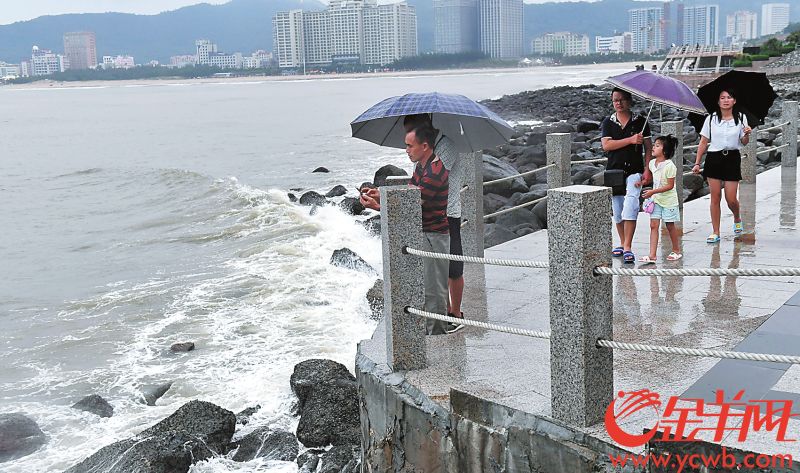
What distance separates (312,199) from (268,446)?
16.8 meters

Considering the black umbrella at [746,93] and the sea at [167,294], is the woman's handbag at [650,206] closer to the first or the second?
the black umbrella at [746,93]

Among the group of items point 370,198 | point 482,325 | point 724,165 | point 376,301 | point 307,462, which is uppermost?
point 370,198

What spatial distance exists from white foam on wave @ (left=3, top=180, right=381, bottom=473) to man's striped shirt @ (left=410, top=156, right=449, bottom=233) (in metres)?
2.89

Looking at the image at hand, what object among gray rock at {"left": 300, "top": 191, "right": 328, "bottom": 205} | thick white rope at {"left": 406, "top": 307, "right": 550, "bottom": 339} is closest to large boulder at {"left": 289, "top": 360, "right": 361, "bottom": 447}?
thick white rope at {"left": 406, "top": 307, "right": 550, "bottom": 339}

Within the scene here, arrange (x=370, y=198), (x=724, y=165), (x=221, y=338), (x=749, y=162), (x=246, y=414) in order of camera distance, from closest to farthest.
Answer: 1. (x=370, y=198)
2. (x=724, y=165)
3. (x=246, y=414)
4. (x=221, y=338)
5. (x=749, y=162)

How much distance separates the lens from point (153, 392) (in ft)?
32.5

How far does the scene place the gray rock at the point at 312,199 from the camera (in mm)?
23938

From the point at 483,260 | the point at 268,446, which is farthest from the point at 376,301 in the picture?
the point at 483,260

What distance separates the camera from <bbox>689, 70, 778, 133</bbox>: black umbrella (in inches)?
324

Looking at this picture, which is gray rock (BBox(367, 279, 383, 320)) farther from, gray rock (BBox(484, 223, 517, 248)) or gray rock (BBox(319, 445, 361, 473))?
gray rock (BBox(319, 445, 361, 473))

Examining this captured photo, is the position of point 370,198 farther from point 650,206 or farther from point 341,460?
point 650,206

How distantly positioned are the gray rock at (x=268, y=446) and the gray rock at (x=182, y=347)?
350 centimetres

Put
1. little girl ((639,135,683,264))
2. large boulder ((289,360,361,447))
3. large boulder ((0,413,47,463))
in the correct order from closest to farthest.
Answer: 1. large boulder ((289,360,361,447))
2. little girl ((639,135,683,264))
3. large boulder ((0,413,47,463))

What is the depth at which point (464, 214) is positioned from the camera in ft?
27.9
